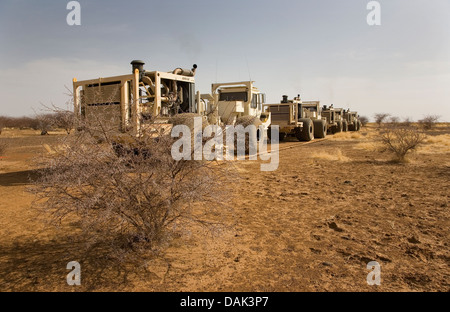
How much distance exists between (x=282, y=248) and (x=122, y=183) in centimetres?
200

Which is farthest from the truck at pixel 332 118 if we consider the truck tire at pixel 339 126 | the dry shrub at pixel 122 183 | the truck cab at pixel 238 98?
the dry shrub at pixel 122 183

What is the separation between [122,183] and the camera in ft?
10.9

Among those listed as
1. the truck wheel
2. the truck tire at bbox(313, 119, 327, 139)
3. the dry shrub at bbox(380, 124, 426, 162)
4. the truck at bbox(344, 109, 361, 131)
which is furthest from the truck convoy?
the truck at bbox(344, 109, 361, 131)

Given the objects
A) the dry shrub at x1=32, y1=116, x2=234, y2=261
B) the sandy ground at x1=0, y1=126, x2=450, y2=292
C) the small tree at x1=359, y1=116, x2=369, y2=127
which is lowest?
the sandy ground at x1=0, y1=126, x2=450, y2=292

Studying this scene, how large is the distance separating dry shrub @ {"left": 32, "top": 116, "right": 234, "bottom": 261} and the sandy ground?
37 centimetres

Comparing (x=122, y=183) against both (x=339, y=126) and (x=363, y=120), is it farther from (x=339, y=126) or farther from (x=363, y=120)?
(x=363, y=120)

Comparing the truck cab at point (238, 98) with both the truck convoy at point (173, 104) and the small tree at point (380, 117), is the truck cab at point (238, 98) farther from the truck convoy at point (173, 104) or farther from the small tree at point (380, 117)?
the small tree at point (380, 117)

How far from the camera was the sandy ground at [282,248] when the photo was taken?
10.1 feet

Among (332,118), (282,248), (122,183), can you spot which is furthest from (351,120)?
(122,183)

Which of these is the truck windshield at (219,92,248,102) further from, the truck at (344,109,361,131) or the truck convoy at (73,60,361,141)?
the truck at (344,109,361,131)

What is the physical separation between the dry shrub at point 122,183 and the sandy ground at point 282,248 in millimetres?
369

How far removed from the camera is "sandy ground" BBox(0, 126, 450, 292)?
3074 mm
